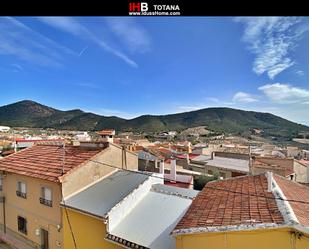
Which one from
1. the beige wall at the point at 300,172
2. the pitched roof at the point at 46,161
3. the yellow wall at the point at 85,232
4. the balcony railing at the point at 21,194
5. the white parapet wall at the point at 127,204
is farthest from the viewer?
the beige wall at the point at 300,172

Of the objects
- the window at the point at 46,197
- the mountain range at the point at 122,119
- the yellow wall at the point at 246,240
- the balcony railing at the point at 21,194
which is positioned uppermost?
the mountain range at the point at 122,119

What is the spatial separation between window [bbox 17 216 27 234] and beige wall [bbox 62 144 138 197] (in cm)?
A: 424

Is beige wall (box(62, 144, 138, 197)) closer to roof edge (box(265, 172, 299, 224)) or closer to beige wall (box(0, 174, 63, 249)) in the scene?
beige wall (box(0, 174, 63, 249))

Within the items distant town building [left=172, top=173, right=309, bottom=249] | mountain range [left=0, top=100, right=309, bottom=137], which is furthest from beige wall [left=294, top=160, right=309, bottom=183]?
mountain range [left=0, top=100, right=309, bottom=137]

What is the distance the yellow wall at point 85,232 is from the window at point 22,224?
3827 mm

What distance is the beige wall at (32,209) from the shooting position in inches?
469

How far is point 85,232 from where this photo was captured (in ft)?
34.5

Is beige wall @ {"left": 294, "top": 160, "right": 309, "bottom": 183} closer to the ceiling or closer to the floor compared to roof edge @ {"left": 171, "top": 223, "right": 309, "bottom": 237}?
closer to the floor

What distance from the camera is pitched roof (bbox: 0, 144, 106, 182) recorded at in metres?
12.3

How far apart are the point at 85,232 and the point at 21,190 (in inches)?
217

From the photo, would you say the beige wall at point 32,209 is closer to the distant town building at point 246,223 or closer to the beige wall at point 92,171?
the beige wall at point 92,171

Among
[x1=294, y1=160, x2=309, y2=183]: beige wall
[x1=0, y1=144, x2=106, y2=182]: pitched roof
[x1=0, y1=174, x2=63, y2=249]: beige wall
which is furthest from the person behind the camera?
[x1=294, y1=160, x2=309, y2=183]: beige wall

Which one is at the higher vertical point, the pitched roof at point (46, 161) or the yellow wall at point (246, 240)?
the pitched roof at point (46, 161)

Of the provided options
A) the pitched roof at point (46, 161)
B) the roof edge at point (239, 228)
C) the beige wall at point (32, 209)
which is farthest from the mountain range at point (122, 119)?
the roof edge at point (239, 228)
